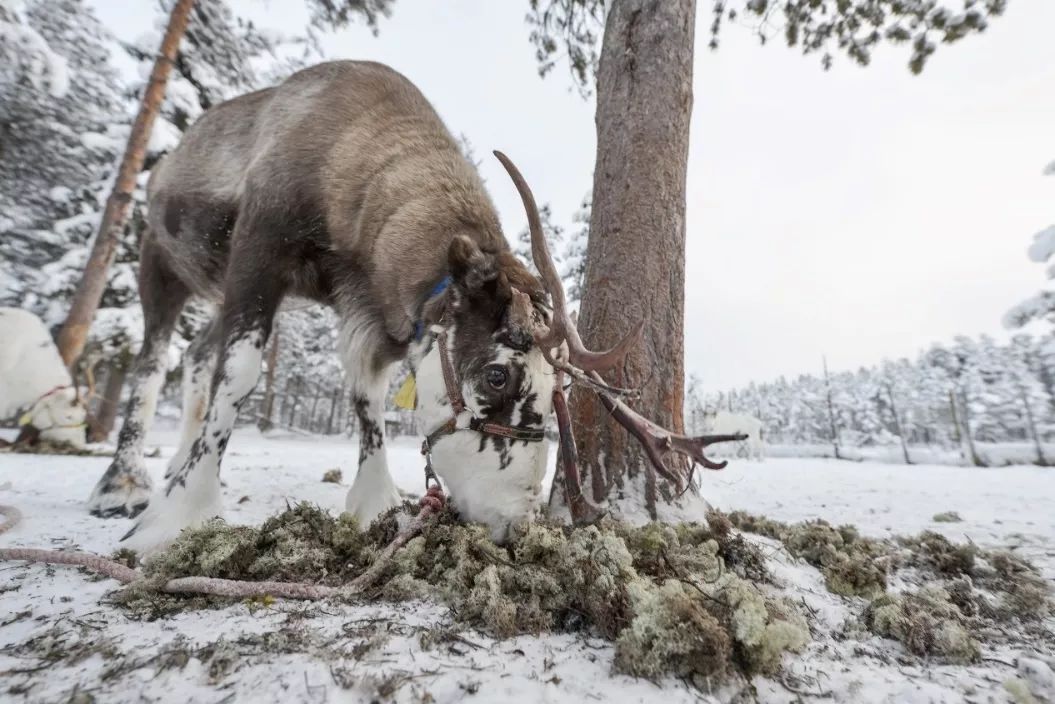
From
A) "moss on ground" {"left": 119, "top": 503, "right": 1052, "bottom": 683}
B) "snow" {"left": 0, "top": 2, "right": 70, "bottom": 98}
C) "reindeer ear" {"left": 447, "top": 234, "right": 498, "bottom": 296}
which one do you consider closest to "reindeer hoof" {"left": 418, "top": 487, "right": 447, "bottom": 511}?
"moss on ground" {"left": 119, "top": 503, "right": 1052, "bottom": 683}

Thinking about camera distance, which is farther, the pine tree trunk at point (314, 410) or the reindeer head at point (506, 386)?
the pine tree trunk at point (314, 410)

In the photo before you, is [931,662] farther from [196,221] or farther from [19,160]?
[19,160]

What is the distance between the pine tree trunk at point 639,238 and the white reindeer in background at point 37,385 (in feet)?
25.3

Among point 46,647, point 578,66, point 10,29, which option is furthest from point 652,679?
point 10,29

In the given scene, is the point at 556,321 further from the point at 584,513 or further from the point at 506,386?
the point at 584,513

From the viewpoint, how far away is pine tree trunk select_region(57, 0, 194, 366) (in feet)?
25.9

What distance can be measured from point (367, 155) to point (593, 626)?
→ 2.92 metres

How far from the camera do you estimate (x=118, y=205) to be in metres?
8.21

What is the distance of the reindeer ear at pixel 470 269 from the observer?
2.38 metres

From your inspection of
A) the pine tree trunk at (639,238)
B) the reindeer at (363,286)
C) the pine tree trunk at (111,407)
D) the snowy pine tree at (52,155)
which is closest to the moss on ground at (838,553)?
the pine tree trunk at (639,238)

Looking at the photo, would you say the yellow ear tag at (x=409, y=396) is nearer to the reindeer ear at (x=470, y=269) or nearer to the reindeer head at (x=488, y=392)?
the reindeer head at (x=488, y=392)

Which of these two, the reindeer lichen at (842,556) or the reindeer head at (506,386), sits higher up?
the reindeer head at (506,386)

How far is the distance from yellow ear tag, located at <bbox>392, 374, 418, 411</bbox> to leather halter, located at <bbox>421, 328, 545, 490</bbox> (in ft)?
0.81

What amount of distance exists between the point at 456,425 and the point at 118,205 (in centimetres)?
945
